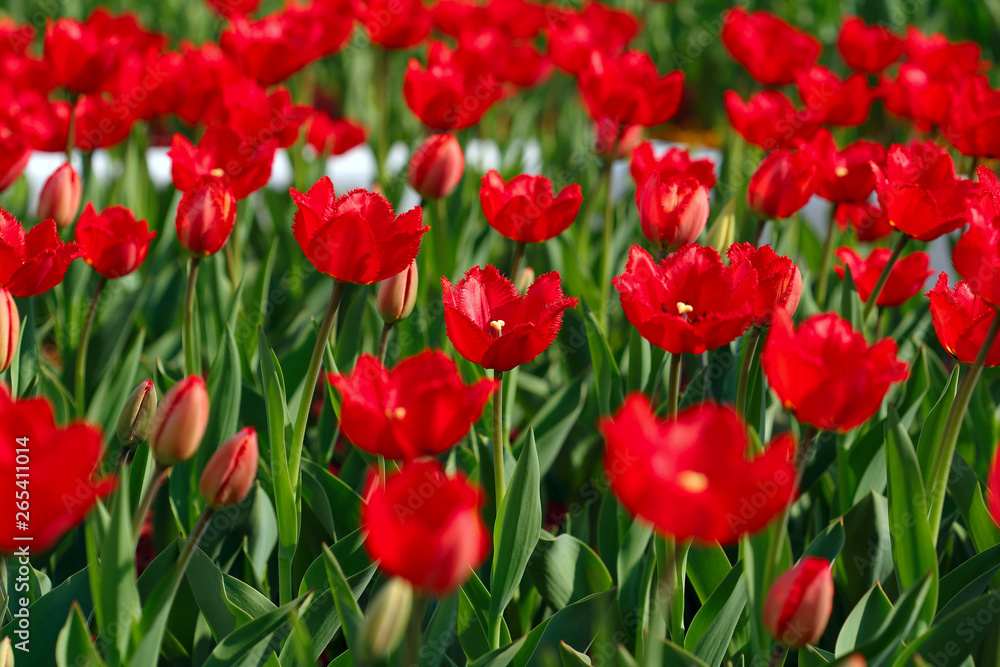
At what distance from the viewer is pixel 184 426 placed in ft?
2.66

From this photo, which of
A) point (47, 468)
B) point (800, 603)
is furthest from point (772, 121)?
point (47, 468)

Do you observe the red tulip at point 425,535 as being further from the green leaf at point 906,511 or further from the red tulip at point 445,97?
the red tulip at point 445,97

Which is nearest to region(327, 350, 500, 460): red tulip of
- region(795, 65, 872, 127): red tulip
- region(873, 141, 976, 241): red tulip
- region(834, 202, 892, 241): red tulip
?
region(873, 141, 976, 241): red tulip

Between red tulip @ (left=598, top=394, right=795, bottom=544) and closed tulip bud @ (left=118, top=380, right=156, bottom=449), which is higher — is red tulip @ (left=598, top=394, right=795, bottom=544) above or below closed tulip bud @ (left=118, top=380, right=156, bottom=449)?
above

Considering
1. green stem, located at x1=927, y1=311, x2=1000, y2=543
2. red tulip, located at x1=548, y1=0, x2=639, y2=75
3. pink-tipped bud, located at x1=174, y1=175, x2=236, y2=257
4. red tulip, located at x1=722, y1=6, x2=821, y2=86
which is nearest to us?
green stem, located at x1=927, y1=311, x2=1000, y2=543

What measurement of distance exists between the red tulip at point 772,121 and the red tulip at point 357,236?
95 centimetres

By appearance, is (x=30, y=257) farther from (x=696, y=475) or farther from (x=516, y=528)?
(x=696, y=475)

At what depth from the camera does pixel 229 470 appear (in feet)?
2.69

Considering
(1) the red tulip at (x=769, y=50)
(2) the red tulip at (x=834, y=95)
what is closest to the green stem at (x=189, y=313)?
(2) the red tulip at (x=834, y=95)

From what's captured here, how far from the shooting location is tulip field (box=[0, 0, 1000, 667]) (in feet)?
2.58

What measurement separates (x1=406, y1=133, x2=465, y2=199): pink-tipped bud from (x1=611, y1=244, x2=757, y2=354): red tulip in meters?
0.57

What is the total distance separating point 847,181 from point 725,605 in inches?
33.2

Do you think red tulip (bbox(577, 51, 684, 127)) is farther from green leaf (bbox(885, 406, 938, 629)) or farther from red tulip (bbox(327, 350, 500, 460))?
red tulip (bbox(327, 350, 500, 460))

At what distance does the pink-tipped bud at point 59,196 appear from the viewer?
4.75ft
